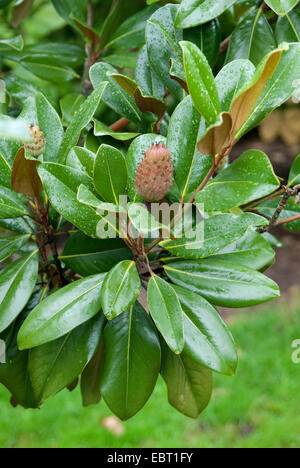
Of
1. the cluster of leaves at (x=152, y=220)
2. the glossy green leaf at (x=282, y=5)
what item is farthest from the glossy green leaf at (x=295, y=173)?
the glossy green leaf at (x=282, y=5)

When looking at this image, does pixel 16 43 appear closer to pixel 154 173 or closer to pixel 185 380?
pixel 154 173

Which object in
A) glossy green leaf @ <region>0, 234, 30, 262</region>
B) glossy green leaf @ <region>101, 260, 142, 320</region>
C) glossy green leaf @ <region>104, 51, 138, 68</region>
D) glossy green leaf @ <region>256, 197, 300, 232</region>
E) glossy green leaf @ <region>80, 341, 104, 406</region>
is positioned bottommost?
glossy green leaf @ <region>80, 341, 104, 406</region>

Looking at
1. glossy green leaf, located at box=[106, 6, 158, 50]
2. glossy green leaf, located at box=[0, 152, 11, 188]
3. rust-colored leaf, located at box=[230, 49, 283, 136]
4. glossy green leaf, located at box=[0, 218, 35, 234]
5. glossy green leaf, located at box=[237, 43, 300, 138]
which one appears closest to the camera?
rust-colored leaf, located at box=[230, 49, 283, 136]

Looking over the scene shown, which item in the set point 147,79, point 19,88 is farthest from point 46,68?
point 147,79

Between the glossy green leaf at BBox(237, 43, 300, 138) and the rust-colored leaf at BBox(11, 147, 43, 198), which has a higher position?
the glossy green leaf at BBox(237, 43, 300, 138)

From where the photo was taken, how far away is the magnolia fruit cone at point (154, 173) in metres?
0.63

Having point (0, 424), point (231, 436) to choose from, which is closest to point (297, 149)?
point (231, 436)

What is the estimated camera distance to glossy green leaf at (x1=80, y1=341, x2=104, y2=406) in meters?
0.96

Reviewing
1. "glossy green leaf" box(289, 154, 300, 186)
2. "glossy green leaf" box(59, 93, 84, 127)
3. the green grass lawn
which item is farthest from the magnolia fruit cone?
the green grass lawn

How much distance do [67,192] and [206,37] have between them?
1.19 feet

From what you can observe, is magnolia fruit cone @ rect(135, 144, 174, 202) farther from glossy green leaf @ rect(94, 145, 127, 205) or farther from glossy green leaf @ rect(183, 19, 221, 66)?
glossy green leaf @ rect(183, 19, 221, 66)

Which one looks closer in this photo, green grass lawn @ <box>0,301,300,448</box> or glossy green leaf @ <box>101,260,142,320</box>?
glossy green leaf @ <box>101,260,142,320</box>

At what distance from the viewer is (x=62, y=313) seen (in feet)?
2.24

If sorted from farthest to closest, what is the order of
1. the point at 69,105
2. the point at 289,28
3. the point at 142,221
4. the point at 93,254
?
the point at 69,105 < the point at 289,28 < the point at 93,254 < the point at 142,221
